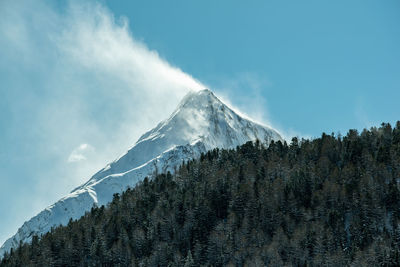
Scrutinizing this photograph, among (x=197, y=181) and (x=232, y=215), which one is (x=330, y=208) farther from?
(x=197, y=181)

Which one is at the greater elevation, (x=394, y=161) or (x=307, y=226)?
(x=394, y=161)

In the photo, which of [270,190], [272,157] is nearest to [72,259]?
[270,190]

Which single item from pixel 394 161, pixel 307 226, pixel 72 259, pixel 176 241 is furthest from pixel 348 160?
pixel 72 259

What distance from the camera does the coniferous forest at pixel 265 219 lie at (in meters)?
138

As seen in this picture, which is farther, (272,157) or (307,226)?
(272,157)

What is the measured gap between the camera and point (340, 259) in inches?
5059

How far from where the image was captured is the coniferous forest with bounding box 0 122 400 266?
13762cm

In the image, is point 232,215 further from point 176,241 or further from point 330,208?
point 330,208

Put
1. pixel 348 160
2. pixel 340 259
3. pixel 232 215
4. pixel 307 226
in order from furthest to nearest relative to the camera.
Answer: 1. pixel 348 160
2. pixel 232 215
3. pixel 307 226
4. pixel 340 259

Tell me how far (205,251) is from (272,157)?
59146 millimetres

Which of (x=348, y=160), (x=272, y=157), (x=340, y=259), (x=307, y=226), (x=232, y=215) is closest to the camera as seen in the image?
(x=340, y=259)

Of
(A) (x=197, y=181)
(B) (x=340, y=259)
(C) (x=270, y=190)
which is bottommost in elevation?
(B) (x=340, y=259)

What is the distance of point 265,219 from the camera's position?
158125 mm

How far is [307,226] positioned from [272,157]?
52.6m
